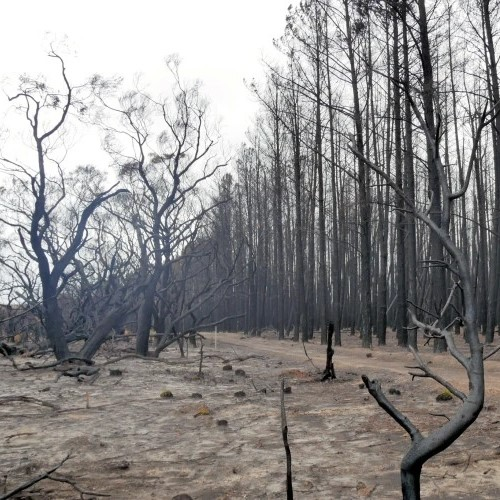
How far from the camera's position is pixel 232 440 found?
6574 mm

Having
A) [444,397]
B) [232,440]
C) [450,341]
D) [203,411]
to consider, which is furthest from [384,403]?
[444,397]

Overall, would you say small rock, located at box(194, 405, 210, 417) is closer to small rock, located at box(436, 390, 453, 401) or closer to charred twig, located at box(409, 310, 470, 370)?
small rock, located at box(436, 390, 453, 401)

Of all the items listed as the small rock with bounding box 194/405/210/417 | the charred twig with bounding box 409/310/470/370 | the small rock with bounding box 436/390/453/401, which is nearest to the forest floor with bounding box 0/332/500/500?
the small rock with bounding box 194/405/210/417

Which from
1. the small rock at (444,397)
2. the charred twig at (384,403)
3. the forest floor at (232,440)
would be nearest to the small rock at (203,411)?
the forest floor at (232,440)

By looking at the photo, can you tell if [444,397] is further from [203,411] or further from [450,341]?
[450,341]

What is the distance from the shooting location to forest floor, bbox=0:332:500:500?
4.91 m

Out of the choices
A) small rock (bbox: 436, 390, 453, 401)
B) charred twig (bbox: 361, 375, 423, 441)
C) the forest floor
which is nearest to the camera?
charred twig (bbox: 361, 375, 423, 441)

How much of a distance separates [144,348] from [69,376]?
4.58 m

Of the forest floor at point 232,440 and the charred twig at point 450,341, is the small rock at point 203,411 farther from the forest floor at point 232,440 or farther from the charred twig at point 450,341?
the charred twig at point 450,341

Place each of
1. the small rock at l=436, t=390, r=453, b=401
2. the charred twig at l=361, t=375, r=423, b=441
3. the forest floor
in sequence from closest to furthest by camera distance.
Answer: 1. the charred twig at l=361, t=375, r=423, b=441
2. the forest floor
3. the small rock at l=436, t=390, r=453, b=401

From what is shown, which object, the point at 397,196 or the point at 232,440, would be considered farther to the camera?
the point at 397,196

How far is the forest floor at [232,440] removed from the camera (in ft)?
16.1

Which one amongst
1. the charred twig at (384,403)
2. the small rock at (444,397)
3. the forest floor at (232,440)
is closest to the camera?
the charred twig at (384,403)

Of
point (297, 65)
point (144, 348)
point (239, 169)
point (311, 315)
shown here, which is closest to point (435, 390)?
point (144, 348)
